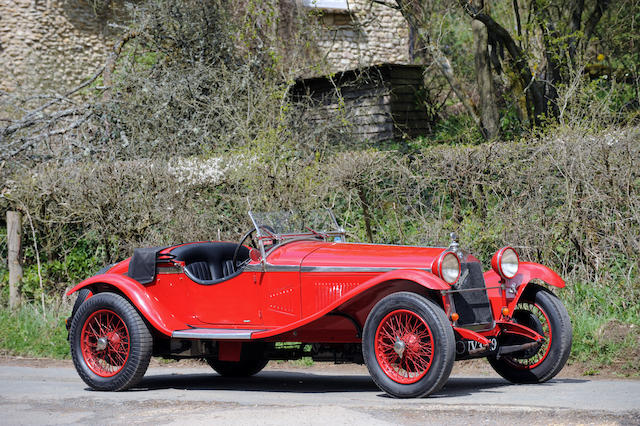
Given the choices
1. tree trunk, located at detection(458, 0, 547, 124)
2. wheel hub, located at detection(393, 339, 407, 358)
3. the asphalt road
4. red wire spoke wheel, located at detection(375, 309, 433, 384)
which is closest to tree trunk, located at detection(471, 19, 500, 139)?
tree trunk, located at detection(458, 0, 547, 124)

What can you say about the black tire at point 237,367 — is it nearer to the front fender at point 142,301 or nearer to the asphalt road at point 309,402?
the asphalt road at point 309,402

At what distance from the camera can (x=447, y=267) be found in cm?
586

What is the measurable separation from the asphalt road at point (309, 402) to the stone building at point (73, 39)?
1653 cm

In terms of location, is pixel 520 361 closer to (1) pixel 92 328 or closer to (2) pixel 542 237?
(2) pixel 542 237

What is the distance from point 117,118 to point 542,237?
29.5 ft

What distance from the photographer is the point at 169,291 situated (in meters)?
7.08

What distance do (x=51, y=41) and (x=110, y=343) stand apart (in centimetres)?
1923

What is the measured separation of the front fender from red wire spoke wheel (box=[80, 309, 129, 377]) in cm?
24

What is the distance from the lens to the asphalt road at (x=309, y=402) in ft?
16.4

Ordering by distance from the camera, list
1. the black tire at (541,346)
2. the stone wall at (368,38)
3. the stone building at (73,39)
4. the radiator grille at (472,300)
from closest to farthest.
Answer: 1. the radiator grille at (472,300)
2. the black tire at (541,346)
3. the stone wall at (368,38)
4. the stone building at (73,39)

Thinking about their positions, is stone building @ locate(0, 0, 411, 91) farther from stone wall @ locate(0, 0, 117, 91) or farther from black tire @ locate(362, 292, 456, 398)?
black tire @ locate(362, 292, 456, 398)

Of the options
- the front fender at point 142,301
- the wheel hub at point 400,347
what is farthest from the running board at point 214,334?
the wheel hub at point 400,347

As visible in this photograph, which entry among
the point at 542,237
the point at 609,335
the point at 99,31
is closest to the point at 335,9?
the point at 99,31

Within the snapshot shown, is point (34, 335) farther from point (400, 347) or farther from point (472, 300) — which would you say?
point (472, 300)
